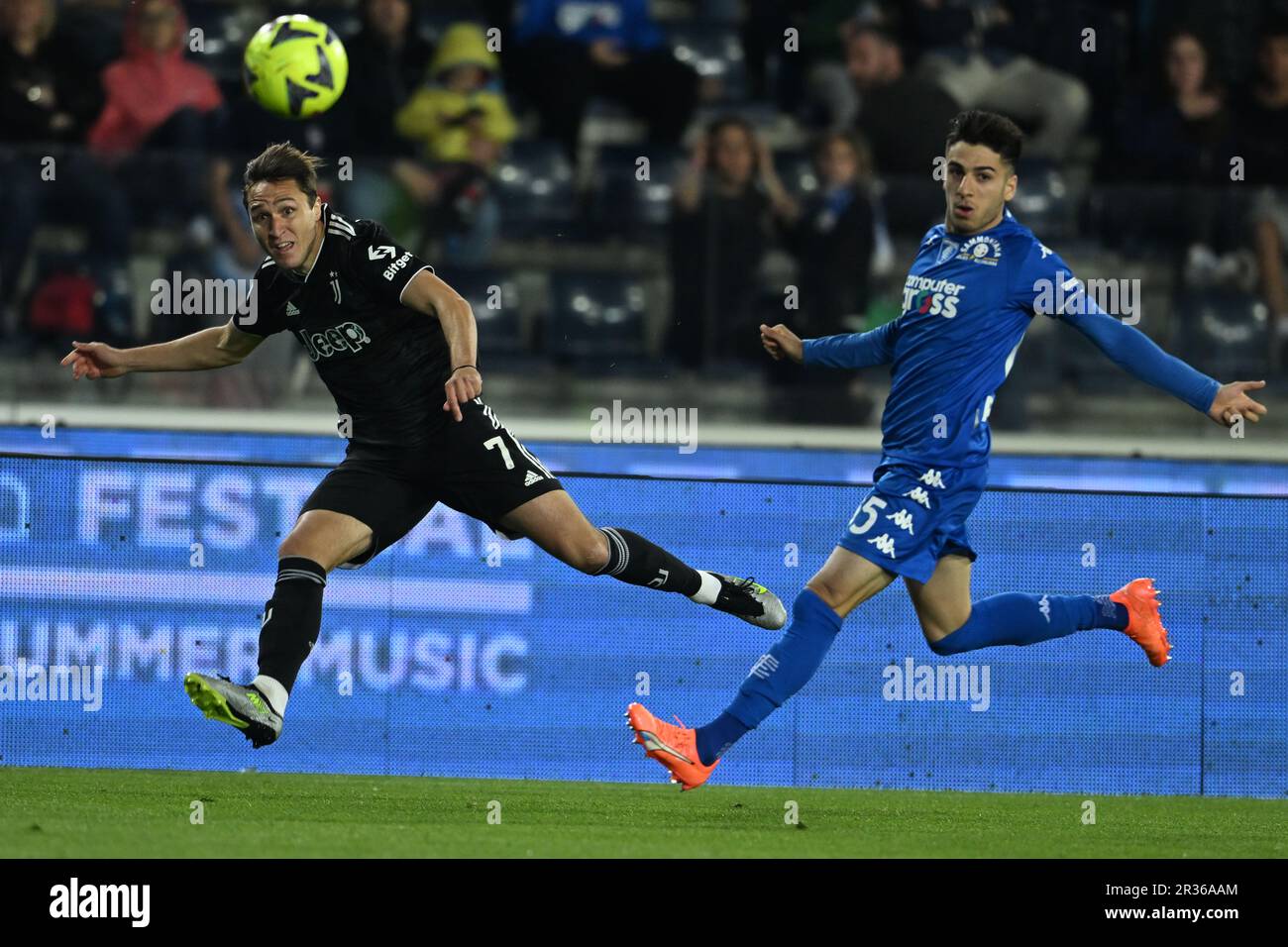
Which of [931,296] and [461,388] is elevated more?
[931,296]

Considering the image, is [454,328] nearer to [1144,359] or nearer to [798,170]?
[1144,359]

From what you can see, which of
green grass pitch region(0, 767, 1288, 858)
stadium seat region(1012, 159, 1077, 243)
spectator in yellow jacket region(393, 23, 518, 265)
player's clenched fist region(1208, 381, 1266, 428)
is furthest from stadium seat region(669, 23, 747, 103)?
player's clenched fist region(1208, 381, 1266, 428)

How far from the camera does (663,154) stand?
10.6 m

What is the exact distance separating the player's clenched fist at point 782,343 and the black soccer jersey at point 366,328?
3.74ft

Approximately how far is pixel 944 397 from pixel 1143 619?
1348 millimetres

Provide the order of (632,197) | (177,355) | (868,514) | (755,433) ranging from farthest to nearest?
(632,197) < (755,433) < (177,355) < (868,514)

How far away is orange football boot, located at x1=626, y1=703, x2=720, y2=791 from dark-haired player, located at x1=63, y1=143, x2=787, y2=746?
0.95m

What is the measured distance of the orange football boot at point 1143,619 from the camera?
7.03 metres

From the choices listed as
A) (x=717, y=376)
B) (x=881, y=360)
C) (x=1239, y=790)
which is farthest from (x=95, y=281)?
(x=1239, y=790)

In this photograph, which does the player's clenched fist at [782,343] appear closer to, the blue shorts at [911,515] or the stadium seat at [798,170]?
the blue shorts at [911,515]

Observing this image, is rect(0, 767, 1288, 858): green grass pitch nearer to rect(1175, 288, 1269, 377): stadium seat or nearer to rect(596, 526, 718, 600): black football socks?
rect(596, 526, 718, 600): black football socks

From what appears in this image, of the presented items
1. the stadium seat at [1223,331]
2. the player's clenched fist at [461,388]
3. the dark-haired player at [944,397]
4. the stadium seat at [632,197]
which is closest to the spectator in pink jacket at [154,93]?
the stadium seat at [632,197]

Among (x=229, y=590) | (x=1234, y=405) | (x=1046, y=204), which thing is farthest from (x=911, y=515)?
(x=1046, y=204)

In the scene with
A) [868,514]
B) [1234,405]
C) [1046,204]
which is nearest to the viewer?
[1234,405]
